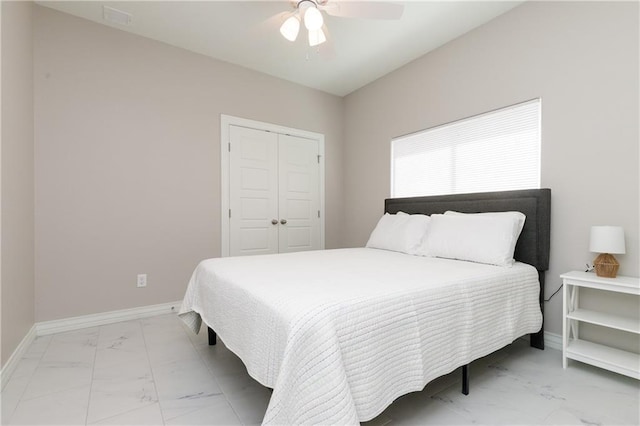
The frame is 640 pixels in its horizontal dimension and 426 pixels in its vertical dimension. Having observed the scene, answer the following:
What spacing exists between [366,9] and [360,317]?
2.06 meters

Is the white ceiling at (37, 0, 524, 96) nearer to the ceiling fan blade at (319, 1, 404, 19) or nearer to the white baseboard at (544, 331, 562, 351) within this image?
the ceiling fan blade at (319, 1, 404, 19)

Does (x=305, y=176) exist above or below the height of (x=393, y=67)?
below

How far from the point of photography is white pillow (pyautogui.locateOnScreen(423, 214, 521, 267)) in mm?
2195

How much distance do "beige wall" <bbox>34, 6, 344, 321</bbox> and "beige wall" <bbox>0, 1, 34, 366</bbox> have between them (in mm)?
144

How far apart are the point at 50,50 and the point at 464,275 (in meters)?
3.75

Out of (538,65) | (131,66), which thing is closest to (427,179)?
(538,65)

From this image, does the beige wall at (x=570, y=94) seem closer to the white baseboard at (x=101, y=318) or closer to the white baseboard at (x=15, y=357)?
the white baseboard at (x=101, y=318)

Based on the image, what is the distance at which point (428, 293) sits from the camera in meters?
1.49

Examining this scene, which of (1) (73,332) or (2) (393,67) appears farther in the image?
(2) (393,67)

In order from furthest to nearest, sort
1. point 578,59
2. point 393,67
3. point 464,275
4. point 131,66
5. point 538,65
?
point 393,67 → point 131,66 → point 538,65 → point 578,59 → point 464,275

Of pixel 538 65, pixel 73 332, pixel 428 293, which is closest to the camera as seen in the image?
→ pixel 428 293

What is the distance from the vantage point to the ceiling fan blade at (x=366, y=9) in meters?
2.05

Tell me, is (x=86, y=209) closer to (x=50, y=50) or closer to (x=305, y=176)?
(x=50, y=50)

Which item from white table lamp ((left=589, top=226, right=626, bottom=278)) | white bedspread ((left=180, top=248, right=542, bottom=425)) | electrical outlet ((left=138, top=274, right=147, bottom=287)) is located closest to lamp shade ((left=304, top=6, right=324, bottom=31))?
white bedspread ((left=180, top=248, right=542, bottom=425))
